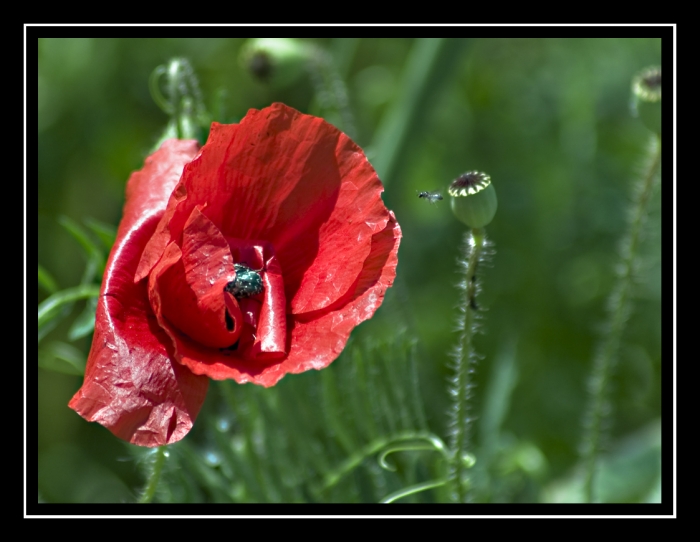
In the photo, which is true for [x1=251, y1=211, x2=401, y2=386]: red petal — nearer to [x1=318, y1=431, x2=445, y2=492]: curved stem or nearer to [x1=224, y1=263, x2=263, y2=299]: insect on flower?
[x1=224, y1=263, x2=263, y2=299]: insect on flower

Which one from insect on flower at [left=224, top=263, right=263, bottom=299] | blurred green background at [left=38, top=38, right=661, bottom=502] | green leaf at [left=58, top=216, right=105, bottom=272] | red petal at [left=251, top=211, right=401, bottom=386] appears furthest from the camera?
blurred green background at [left=38, top=38, right=661, bottom=502]

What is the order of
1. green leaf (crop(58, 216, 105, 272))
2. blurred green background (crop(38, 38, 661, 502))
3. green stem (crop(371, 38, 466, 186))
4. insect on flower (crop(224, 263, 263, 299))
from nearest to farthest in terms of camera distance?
insect on flower (crop(224, 263, 263, 299)) → green leaf (crop(58, 216, 105, 272)) → green stem (crop(371, 38, 466, 186)) → blurred green background (crop(38, 38, 661, 502))

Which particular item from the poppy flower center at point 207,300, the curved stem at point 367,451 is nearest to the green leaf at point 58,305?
the poppy flower center at point 207,300

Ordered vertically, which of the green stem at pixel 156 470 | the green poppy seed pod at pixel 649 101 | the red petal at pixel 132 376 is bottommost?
the green stem at pixel 156 470

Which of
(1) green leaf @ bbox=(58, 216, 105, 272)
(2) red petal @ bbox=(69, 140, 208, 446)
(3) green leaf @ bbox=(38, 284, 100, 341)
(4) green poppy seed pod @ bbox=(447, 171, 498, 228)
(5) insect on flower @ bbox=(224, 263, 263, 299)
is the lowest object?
(2) red petal @ bbox=(69, 140, 208, 446)

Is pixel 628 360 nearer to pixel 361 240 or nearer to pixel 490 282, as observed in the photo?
pixel 490 282

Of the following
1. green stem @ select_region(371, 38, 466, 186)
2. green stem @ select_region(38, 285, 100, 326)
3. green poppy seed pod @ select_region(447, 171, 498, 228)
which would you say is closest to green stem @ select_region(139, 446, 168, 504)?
green stem @ select_region(38, 285, 100, 326)

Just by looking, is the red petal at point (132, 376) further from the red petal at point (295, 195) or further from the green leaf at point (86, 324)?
the green leaf at point (86, 324)
